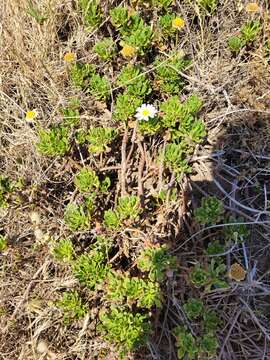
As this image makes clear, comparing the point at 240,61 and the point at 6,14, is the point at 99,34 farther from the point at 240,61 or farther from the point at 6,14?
the point at 240,61

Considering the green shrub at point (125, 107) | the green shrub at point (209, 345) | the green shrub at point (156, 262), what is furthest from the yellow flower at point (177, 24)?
the green shrub at point (209, 345)

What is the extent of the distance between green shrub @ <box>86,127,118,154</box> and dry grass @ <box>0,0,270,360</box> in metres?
0.15

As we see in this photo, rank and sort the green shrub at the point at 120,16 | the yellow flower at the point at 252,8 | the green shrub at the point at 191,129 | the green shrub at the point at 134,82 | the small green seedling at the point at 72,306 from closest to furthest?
the small green seedling at the point at 72,306 < the green shrub at the point at 191,129 < the green shrub at the point at 134,82 < the green shrub at the point at 120,16 < the yellow flower at the point at 252,8

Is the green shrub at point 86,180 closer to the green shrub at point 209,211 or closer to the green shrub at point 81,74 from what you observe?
the green shrub at point 209,211

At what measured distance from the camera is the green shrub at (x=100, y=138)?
80.9 inches

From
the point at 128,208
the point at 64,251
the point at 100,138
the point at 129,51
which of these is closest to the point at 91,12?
the point at 129,51

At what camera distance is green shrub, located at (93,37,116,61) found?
2.43 metres

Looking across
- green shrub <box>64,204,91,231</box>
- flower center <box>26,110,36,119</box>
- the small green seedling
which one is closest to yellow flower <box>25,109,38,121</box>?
flower center <box>26,110,36,119</box>

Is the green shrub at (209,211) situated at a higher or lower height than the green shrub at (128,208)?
lower

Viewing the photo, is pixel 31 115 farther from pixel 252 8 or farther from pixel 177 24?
pixel 252 8

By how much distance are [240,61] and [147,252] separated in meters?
1.20

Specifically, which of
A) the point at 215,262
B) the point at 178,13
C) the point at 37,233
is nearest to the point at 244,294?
the point at 215,262

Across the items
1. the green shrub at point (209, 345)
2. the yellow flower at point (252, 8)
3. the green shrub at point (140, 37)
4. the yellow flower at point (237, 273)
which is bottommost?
the green shrub at point (209, 345)

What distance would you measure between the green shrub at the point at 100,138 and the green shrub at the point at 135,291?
0.56 m
